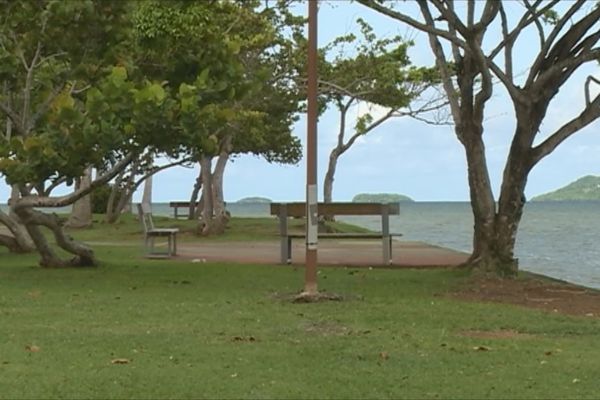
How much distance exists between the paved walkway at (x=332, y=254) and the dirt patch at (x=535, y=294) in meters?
Answer: 3.35

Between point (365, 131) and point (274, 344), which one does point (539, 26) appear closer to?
point (274, 344)

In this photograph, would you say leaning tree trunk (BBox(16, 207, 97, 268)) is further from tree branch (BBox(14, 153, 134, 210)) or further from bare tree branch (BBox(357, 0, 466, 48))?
bare tree branch (BBox(357, 0, 466, 48))

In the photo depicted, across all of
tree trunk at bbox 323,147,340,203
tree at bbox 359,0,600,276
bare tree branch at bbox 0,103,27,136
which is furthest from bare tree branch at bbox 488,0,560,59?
tree trunk at bbox 323,147,340,203

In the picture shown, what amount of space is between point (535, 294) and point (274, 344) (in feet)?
16.9

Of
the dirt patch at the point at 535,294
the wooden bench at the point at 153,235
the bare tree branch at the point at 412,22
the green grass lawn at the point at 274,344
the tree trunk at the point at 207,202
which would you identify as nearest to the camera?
the green grass lawn at the point at 274,344

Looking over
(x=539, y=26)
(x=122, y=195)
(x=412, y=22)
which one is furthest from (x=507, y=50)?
(x=122, y=195)

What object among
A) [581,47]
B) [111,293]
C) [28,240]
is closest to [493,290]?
[581,47]

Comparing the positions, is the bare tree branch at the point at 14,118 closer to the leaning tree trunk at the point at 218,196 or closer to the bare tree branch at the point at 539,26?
the bare tree branch at the point at 539,26

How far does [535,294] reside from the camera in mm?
11328

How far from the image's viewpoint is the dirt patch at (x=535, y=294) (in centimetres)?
1009

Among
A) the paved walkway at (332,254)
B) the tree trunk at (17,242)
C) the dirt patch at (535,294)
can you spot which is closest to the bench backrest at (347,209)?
the paved walkway at (332,254)

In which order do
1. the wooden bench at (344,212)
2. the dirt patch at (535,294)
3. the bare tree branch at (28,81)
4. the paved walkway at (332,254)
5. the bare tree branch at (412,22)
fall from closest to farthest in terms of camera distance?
the dirt patch at (535,294)
the bare tree branch at (412,22)
the bare tree branch at (28,81)
the wooden bench at (344,212)
the paved walkway at (332,254)

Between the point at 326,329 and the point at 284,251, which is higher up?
the point at 284,251

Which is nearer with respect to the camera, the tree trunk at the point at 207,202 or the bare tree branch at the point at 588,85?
the bare tree branch at the point at 588,85
